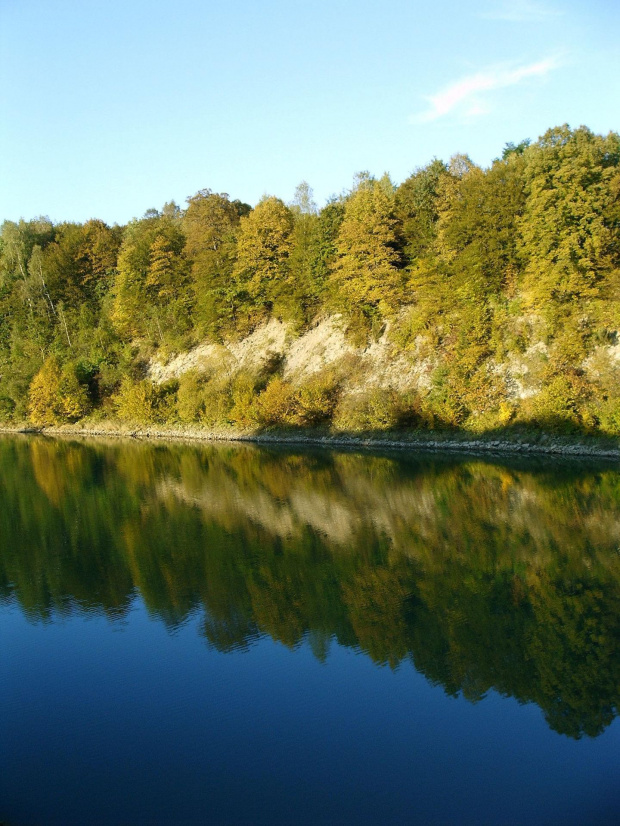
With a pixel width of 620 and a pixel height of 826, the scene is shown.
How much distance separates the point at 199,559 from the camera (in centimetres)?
2152

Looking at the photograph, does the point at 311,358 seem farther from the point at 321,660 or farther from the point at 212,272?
the point at 321,660

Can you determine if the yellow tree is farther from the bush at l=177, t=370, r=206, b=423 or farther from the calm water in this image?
the calm water

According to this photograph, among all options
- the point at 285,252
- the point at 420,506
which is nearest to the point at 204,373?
the point at 285,252

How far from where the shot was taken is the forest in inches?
1431

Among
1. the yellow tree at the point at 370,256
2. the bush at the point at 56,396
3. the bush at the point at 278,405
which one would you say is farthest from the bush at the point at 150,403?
the yellow tree at the point at 370,256

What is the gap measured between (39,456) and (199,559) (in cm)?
2913

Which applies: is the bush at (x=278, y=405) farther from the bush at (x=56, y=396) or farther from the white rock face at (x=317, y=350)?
the bush at (x=56, y=396)

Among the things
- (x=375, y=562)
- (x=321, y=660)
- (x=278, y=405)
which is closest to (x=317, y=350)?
(x=278, y=405)

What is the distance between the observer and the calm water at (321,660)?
33.4 feet

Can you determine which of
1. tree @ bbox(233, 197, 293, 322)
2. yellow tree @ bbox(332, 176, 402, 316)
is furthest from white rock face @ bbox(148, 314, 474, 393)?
tree @ bbox(233, 197, 293, 322)

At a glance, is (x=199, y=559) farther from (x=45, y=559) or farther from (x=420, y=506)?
(x=420, y=506)

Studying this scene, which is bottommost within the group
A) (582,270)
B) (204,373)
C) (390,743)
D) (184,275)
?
(390,743)

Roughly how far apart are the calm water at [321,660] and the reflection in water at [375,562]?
3.4 inches

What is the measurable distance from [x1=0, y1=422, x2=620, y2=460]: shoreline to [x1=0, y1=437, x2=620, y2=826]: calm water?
531cm
